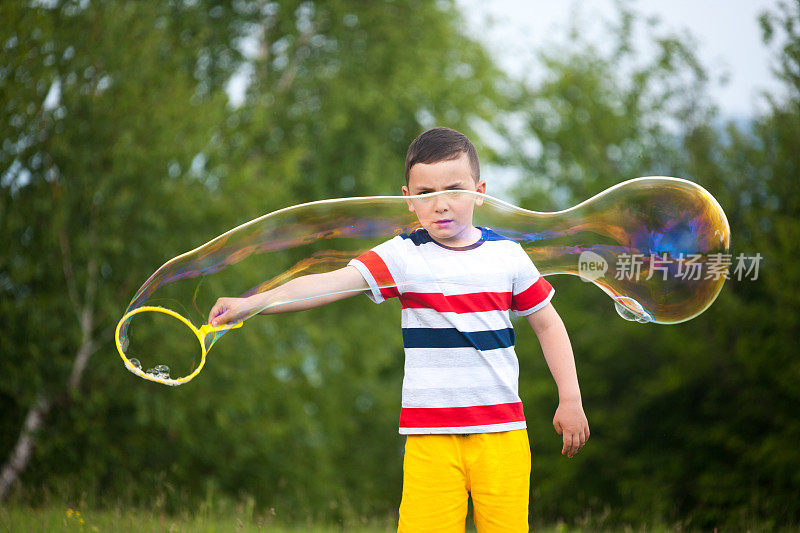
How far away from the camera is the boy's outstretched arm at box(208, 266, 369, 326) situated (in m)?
2.45

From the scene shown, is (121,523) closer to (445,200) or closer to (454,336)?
(454,336)

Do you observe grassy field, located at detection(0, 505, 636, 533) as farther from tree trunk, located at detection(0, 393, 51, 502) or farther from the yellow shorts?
tree trunk, located at detection(0, 393, 51, 502)

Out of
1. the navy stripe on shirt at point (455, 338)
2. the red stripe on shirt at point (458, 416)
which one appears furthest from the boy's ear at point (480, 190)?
the red stripe on shirt at point (458, 416)

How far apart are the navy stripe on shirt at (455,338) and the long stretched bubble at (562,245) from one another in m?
0.45

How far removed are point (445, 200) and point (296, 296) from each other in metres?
0.59

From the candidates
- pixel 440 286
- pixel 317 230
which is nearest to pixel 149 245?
pixel 317 230

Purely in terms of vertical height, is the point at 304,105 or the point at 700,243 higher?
the point at 304,105

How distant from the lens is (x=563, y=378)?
2582 mm

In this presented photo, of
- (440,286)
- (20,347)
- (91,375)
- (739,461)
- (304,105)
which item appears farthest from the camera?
(304,105)

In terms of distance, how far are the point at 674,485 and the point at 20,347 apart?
10.1 meters

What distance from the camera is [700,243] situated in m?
3.33

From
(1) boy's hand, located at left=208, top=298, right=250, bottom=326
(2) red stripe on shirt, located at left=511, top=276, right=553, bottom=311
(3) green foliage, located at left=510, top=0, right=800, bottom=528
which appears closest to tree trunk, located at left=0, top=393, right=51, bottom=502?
(3) green foliage, located at left=510, top=0, right=800, bottom=528

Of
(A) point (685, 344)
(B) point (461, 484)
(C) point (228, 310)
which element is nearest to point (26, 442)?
(C) point (228, 310)

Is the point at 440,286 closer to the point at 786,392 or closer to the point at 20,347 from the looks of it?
the point at 20,347
